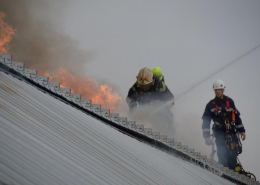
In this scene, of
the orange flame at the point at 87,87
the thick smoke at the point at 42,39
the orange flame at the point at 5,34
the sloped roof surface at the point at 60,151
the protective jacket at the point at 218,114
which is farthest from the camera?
the orange flame at the point at 87,87

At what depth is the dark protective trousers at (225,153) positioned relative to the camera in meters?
9.05

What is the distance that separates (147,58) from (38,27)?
4045 millimetres

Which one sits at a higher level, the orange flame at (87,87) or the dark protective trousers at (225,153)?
the orange flame at (87,87)

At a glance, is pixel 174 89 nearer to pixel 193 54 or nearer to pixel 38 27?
pixel 193 54

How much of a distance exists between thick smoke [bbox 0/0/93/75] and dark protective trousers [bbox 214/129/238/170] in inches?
247

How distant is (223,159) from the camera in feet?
29.9

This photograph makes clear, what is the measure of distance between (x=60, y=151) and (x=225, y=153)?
653 cm

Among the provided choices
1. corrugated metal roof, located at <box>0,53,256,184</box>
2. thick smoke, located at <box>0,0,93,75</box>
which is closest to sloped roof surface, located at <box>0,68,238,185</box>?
corrugated metal roof, located at <box>0,53,256,184</box>

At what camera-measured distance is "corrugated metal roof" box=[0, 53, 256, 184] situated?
Result: 94.8 inches

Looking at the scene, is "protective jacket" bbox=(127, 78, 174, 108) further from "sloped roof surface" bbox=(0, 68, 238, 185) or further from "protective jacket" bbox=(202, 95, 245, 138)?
"sloped roof surface" bbox=(0, 68, 238, 185)

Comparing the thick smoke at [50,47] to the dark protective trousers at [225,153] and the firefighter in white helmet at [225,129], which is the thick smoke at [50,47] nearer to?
the firefighter in white helmet at [225,129]

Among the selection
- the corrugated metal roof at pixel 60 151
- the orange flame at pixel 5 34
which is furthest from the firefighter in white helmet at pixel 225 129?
the orange flame at pixel 5 34

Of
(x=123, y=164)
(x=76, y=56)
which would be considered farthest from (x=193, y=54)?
(x=123, y=164)

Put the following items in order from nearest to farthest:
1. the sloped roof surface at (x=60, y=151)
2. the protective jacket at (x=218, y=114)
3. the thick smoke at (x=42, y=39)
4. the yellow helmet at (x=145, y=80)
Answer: the sloped roof surface at (x=60, y=151)
the protective jacket at (x=218, y=114)
the yellow helmet at (x=145, y=80)
the thick smoke at (x=42, y=39)
